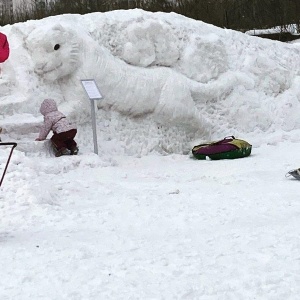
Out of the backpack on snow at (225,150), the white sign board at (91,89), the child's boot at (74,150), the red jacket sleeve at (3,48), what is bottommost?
the backpack on snow at (225,150)

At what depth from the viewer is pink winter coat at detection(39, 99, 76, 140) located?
682 cm

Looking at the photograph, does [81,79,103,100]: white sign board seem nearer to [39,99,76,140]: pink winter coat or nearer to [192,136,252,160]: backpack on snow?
[39,99,76,140]: pink winter coat

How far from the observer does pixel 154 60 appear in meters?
8.55

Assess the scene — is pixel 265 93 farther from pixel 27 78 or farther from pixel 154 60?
pixel 27 78

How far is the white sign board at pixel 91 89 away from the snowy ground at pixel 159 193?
24.6 inches

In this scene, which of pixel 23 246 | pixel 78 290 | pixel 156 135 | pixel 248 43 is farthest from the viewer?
pixel 248 43

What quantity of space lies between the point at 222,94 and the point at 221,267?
6343 millimetres

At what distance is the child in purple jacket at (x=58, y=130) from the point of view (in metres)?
6.81

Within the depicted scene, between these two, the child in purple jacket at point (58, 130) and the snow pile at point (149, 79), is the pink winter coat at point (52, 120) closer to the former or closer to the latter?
the child in purple jacket at point (58, 130)

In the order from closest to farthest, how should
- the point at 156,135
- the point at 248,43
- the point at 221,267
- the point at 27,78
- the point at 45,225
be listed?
1. the point at 221,267
2. the point at 45,225
3. the point at 27,78
4. the point at 156,135
5. the point at 248,43

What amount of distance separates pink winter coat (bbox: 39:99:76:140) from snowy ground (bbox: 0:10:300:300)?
0.77ft

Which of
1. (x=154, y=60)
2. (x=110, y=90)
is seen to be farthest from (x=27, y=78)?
(x=154, y=60)

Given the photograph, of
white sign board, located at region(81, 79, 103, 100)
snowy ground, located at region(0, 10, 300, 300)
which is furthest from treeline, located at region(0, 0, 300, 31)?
white sign board, located at region(81, 79, 103, 100)

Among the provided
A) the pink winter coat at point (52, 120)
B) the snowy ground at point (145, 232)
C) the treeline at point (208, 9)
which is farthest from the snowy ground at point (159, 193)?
the treeline at point (208, 9)
